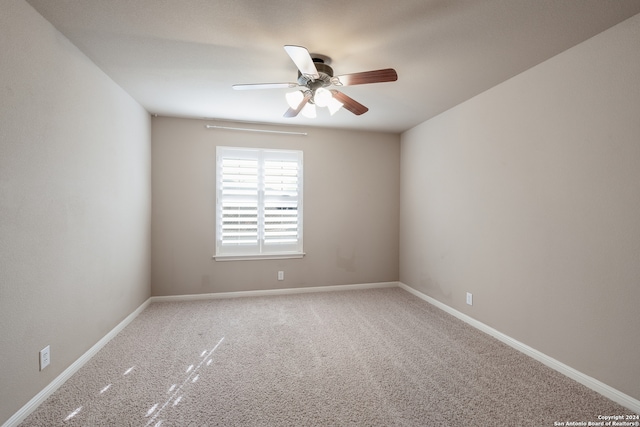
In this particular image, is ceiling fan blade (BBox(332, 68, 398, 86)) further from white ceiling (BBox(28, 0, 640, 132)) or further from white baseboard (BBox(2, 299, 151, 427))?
white baseboard (BBox(2, 299, 151, 427))

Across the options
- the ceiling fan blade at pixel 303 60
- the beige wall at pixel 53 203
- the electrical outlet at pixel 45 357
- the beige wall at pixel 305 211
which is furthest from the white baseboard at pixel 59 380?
the ceiling fan blade at pixel 303 60

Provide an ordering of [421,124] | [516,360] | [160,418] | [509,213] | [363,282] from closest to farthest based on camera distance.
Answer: [160,418] → [516,360] → [509,213] → [421,124] → [363,282]

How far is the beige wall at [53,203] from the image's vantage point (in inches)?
64.4

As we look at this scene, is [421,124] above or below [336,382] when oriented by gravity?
above

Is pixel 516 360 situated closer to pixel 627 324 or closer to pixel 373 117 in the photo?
pixel 627 324

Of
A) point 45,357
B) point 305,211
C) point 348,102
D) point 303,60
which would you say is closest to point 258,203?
point 305,211

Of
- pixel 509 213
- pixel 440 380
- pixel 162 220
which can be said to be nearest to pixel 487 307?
pixel 509 213

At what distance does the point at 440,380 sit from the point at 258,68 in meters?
2.84

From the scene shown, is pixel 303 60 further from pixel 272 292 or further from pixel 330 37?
pixel 272 292

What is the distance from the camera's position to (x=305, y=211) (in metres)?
4.32

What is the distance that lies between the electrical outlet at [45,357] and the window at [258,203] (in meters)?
2.12

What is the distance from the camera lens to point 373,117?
12.5ft

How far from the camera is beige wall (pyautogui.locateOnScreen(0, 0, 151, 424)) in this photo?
1636 mm

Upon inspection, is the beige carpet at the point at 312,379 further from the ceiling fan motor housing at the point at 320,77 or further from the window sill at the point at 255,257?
the ceiling fan motor housing at the point at 320,77
